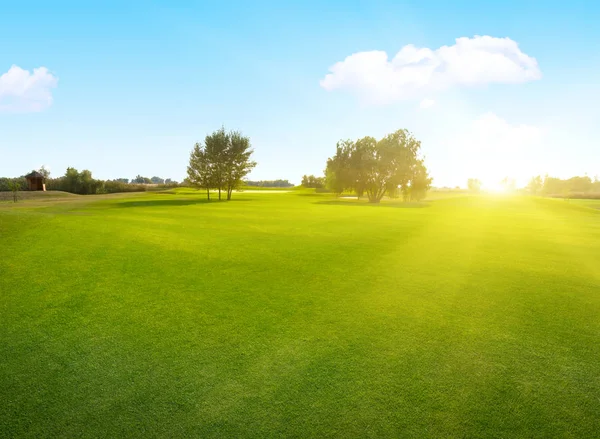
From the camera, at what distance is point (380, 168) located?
70750 millimetres

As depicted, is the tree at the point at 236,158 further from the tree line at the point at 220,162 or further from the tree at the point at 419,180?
the tree at the point at 419,180

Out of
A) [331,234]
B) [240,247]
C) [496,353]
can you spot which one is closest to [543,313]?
[496,353]

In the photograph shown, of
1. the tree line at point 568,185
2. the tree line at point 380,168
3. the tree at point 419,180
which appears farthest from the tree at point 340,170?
the tree line at point 568,185

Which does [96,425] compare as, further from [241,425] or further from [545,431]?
[545,431]

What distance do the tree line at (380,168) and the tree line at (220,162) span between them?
67.4 feet

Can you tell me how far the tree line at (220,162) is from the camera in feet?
204

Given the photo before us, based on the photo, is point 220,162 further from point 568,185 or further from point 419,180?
point 568,185

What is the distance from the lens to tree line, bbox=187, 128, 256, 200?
62.3 m

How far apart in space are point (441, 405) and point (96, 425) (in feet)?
15.4

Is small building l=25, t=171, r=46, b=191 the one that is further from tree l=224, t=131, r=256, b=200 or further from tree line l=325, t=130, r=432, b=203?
tree line l=325, t=130, r=432, b=203

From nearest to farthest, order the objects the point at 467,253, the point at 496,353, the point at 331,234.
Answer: the point at 496,353
the point at 467,253
the point at 331,234

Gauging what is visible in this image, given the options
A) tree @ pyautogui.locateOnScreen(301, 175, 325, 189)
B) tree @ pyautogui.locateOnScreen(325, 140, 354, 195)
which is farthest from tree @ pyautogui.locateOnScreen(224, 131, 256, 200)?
tree @ pyautogui.locateOnScreen(301, 175, 325, 189)

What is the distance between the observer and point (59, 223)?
1767cm

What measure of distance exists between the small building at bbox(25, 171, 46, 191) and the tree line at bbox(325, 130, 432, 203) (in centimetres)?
6757
